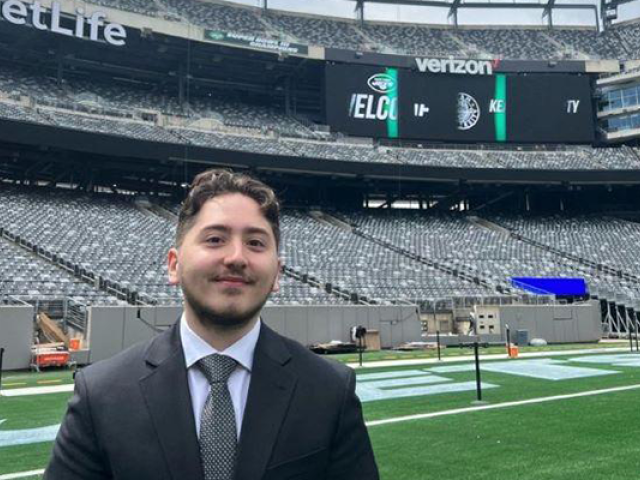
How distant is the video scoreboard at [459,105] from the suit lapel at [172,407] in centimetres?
4551

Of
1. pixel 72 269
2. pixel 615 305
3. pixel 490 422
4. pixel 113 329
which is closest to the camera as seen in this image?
pixel 490 422

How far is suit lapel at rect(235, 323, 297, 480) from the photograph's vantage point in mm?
1782

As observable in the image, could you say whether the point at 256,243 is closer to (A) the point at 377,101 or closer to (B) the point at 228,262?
(B) the point at 228,262

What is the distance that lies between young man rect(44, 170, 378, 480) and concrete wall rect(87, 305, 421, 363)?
14.7m

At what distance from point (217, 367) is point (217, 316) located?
19cm

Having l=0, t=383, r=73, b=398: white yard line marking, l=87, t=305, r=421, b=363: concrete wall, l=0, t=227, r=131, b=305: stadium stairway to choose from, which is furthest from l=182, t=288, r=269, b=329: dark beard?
l=0, t=227, r=131, b=305: stadium stairway

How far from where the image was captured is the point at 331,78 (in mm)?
45938

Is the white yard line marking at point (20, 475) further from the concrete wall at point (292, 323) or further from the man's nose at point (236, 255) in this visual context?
the concrete wall at point (292, 323)

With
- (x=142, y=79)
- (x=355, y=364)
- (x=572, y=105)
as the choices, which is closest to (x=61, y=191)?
(x=142, y=79)

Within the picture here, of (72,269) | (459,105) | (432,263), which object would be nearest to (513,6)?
(459,105)

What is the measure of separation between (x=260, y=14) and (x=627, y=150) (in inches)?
1442

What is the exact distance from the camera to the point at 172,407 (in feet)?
6.00

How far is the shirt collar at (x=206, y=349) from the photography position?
1.93 m

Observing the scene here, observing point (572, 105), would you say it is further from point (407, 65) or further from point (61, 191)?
point (61, 191)
